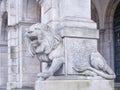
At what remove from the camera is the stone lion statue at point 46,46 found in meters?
6.46

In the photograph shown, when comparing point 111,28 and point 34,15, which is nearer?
point 34,15

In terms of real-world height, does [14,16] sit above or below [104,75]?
above

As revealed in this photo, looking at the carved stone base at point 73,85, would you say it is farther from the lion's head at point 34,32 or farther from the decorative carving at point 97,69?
the lion's head at point 34,32

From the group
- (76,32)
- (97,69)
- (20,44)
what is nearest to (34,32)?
(76,32)

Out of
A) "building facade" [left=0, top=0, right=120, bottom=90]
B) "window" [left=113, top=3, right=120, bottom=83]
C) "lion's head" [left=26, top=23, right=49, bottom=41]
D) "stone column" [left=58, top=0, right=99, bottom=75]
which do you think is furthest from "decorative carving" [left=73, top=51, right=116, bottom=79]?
"window" [left=113, top=3, right=120, bottom=83]

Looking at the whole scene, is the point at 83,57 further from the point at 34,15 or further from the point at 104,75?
the point at 34,15

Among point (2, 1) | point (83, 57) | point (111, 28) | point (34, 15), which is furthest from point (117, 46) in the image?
point (83, 57)

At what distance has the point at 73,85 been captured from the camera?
6480mm

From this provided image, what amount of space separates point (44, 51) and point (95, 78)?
1190 millimetres

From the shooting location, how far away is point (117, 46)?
15.6 metres

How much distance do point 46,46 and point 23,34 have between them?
19.3 feet

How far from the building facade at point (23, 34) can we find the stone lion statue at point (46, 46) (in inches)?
21.1

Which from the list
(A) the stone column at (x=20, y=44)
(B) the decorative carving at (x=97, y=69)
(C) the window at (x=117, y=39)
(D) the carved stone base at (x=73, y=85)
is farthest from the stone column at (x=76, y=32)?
(C) the window at (x=117, y=39)

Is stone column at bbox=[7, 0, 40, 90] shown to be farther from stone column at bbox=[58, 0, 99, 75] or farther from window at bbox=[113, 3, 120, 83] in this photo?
stone column at bbox=[58, 0, 99, 75]
